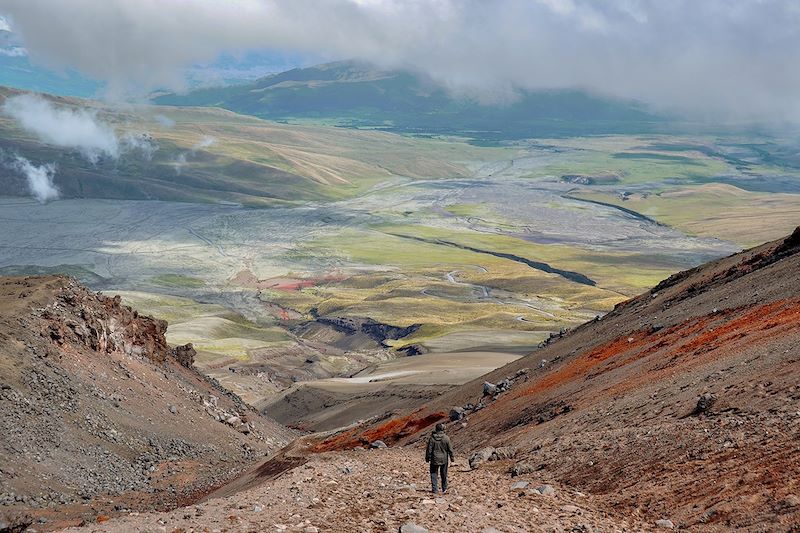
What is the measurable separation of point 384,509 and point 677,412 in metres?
8.26

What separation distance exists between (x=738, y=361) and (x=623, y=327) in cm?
1774

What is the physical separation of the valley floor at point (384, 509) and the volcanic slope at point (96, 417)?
8344 millimetres

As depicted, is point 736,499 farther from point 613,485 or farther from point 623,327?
point 623,327

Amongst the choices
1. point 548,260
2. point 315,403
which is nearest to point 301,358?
point 315,403

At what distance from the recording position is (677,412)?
73.6 feet

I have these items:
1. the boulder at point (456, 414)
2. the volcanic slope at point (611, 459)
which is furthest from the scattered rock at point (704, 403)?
the boulder at point (456, 414)

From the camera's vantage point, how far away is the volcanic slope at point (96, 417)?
30719 mm

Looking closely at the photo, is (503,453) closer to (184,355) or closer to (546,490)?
(546,490)

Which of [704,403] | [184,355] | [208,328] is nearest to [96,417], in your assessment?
[184,355]

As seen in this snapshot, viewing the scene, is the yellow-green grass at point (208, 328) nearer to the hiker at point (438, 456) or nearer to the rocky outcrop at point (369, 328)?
the rocky outcrop at point (369, 328)

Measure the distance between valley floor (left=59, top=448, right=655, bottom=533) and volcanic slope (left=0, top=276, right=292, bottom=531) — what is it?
8.34 m

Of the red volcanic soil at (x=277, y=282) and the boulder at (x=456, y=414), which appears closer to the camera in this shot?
Answer: the boulder at (x=456, y=414)

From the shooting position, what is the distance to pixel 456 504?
741 inches

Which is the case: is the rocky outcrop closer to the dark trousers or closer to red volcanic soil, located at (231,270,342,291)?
red volcanic soil, located at (231,270,342,291)
